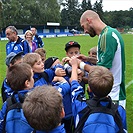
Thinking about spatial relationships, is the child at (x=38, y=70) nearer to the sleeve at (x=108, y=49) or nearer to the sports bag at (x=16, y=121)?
the sleeve at (x=108, y=49)

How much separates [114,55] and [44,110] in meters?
1.42

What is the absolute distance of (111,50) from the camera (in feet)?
9.48

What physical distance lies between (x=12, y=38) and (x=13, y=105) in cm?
443

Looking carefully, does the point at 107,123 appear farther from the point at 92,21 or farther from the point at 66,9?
the point at 66,9

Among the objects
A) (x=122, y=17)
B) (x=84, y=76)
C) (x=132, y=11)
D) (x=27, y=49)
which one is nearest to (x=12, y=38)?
(x=27, y=49)

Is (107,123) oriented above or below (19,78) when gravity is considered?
below

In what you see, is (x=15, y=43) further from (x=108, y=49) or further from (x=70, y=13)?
(x=70, y=13)

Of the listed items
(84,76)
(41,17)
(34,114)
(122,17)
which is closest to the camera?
(34,114)

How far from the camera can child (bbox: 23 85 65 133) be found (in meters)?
1.84

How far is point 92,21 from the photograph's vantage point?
3.19 metres

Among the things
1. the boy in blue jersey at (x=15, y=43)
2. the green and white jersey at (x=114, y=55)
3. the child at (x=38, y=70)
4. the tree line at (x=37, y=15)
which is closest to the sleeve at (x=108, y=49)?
the green and white jersey at (x=114, y=55)

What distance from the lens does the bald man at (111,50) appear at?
9.53ft

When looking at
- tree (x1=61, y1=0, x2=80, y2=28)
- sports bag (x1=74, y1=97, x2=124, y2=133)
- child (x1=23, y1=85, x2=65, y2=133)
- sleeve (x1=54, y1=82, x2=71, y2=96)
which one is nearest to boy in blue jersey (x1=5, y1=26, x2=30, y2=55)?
sleeve (x1=54, y1=82, x2=71, y2=96)

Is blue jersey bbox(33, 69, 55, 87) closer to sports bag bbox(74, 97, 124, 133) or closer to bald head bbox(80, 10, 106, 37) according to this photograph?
bald head bbox(80, 10, 106, 37)
